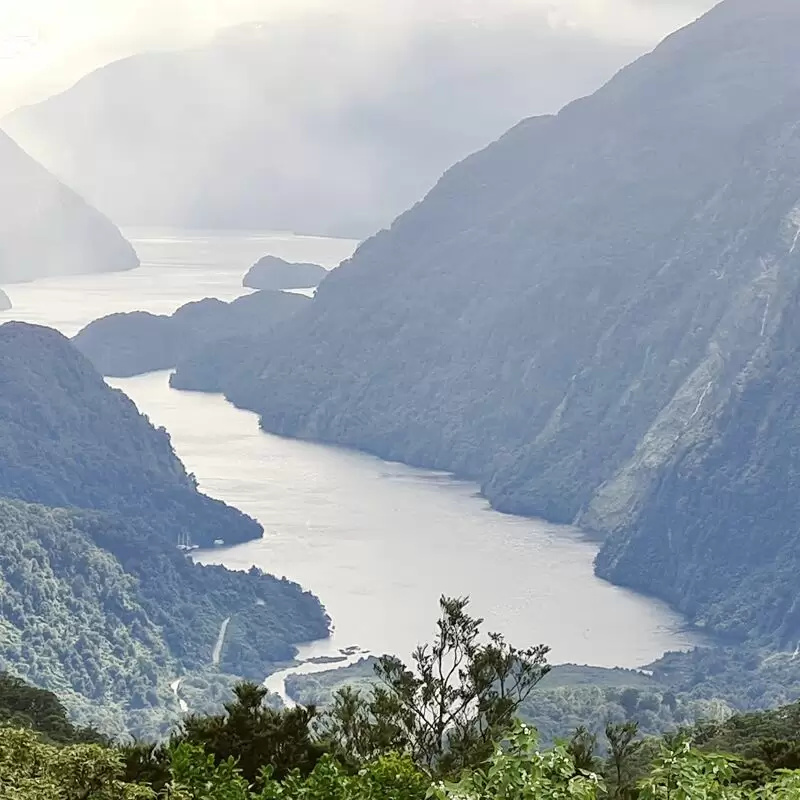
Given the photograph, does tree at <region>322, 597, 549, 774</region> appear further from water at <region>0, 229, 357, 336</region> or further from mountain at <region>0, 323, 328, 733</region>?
water at <region>0, 229, 357, 336</region>

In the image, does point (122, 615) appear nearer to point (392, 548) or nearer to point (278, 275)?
point (392, 548)

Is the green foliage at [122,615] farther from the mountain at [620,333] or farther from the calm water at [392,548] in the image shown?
the mountain at [620,333]

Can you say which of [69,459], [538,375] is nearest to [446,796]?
[69,459]

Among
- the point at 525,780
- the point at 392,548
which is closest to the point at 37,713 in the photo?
the point at 525,780

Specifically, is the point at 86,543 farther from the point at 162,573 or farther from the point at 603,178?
the point at 603,178

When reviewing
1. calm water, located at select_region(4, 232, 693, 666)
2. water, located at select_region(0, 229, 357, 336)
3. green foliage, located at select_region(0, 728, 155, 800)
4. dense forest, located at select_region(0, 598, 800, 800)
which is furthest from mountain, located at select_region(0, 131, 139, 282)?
green foliage, located at select_region(0, 728, 155, 800)

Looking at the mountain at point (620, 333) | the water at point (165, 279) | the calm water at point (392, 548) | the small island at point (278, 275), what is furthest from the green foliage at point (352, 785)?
the small island at point (278, 275)
